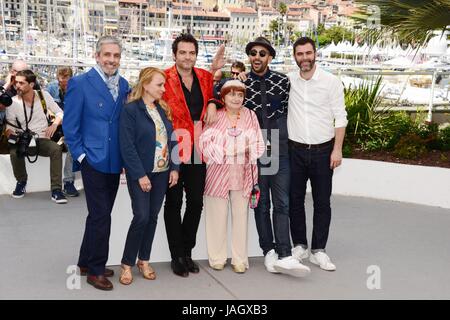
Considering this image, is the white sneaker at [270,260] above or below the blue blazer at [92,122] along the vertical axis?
below

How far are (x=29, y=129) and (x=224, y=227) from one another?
3.29 metres

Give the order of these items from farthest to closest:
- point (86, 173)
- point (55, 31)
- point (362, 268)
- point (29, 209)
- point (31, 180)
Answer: point (55, 31) → point (31, 180) → point (29, 209) → point (362, 268) → point (86, 173)

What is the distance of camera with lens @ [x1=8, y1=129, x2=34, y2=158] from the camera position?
23.2ft

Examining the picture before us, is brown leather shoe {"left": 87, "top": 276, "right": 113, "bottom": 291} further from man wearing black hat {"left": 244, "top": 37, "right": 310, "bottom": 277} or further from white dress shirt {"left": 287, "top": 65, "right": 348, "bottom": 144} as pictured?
white dress shirt {"left": 287, "top": 65, "right": 348, "bottom": 144}

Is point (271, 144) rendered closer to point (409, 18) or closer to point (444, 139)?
point (409, 18)

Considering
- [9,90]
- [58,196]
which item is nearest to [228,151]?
[58,196]

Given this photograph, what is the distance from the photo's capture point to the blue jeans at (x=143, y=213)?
4.43 meters

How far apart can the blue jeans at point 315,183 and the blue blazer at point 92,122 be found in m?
1.49

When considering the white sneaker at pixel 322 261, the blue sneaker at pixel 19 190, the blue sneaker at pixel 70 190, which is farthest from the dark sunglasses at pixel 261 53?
the blue sneaker at pixel 19 190

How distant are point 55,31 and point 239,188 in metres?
29.6

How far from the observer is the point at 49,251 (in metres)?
5.33

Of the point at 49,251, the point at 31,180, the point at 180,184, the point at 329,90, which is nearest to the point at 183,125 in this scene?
the point at 180,184

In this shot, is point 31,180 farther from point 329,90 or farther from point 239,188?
point 329,90

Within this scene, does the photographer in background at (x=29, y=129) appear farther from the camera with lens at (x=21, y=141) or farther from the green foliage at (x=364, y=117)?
the green foliage at (x=364, y=117)
